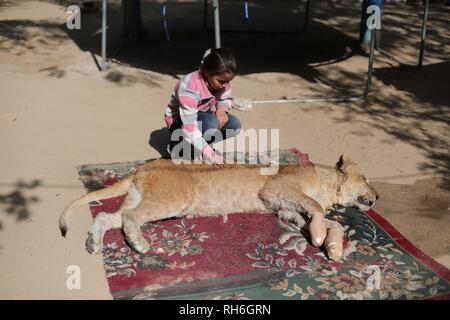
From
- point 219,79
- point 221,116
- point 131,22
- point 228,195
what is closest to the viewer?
point 228,195

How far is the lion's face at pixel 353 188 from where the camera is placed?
486 centimetres

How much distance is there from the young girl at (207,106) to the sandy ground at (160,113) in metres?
0.70

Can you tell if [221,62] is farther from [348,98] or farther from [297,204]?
[348,98]

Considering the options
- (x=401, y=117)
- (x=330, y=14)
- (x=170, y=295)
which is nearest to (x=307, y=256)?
(x=170, y=295)

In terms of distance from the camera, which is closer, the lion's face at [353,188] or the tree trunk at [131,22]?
the lion's face at [353,188]

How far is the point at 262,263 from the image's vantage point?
413cm

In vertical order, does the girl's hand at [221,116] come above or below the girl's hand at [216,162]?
above

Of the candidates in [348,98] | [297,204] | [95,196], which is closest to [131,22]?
[348,98]

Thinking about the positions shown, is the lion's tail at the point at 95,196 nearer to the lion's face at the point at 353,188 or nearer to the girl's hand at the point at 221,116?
the girl's hand at the point at 221,116

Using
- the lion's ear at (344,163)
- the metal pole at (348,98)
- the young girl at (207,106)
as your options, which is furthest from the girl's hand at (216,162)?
the metal pole at (348,98)

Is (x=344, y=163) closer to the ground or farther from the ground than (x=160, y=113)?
farther from the ground

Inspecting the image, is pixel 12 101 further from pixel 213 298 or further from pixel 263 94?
pixel 213 298

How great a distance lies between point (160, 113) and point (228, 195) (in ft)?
8.88
